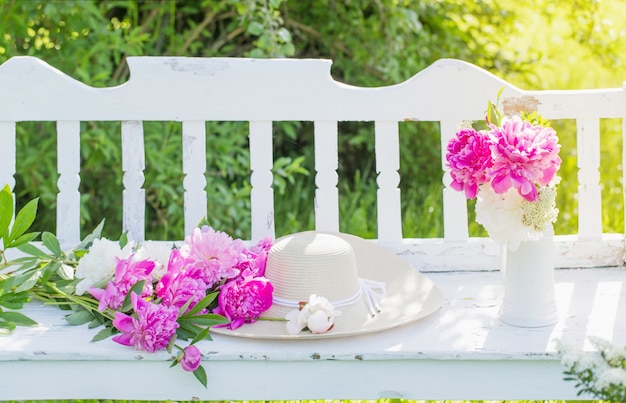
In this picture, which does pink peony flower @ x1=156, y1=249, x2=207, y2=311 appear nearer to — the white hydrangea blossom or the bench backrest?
the bench backrest

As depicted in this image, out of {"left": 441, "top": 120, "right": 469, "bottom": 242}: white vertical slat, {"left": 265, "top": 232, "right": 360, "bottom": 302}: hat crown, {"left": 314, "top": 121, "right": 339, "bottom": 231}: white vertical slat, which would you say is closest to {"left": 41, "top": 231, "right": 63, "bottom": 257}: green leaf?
{"left": 265, "top": 232, "right": 360, "bottom": 302}: hat crown

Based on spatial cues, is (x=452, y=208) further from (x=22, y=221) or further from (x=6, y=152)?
(x=6, y=152)

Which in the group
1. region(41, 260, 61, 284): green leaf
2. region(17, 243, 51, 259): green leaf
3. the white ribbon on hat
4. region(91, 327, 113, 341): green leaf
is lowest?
region(91, 327, 113, 341): green leaf

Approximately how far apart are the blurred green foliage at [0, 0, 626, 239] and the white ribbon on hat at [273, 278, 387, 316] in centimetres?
89

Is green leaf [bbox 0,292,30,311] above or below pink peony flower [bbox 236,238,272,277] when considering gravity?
below

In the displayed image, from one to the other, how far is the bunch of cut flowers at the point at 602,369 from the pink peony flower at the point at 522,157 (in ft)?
1.08

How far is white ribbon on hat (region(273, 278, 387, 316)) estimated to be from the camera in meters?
1.69

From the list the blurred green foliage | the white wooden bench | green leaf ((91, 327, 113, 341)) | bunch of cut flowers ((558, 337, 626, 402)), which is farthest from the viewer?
the blurred green foliage

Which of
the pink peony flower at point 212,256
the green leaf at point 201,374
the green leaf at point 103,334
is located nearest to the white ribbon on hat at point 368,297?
the pink peony flower at point 212,256

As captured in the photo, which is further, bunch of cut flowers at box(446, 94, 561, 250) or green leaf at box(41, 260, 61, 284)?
green leaf at box(41, 260, 61, 284)

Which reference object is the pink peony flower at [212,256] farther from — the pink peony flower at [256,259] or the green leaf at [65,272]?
the green leaf at [65,272]

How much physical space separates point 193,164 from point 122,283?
0.57m

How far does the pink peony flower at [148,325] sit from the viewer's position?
5.07ft

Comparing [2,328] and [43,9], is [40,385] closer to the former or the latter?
[2,328]
